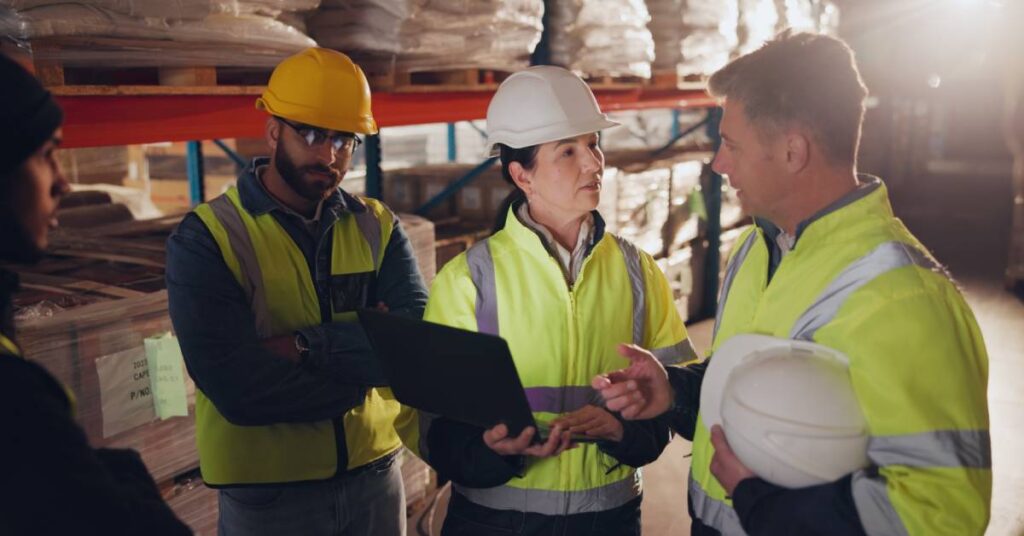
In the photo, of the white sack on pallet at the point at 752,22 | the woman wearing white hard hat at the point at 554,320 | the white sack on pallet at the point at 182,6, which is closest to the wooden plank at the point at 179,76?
the white sack on pallet at the point at 182,6

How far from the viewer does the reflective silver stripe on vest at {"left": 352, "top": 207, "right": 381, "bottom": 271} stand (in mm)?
2807

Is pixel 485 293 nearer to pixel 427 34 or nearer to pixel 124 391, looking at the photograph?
pixel 124 391

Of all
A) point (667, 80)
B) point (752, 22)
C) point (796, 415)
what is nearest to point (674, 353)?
point (796, 415)

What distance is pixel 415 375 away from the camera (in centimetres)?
200

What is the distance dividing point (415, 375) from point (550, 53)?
343cm

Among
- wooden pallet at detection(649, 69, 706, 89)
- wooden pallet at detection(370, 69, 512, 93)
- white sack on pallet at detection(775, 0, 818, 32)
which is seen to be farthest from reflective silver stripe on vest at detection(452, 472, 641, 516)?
white sack on pallet at detection(775, 0, 818, 32)

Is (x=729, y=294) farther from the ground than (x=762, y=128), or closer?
closer

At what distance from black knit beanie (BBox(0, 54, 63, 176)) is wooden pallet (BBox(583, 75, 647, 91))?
4133 mm

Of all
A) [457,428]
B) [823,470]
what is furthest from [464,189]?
[823,470]

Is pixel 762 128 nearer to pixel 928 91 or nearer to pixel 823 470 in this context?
pixel 823 470

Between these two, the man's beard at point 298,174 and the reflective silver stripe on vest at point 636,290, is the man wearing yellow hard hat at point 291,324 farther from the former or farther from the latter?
the reflective silver stripe on vest at point 636,290

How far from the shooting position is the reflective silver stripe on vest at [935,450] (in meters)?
1.55

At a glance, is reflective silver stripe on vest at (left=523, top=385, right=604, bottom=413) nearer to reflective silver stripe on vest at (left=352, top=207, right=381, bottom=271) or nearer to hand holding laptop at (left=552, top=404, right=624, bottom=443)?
hand holding laptop at (left=552, top=404, right=624, bottom=443)

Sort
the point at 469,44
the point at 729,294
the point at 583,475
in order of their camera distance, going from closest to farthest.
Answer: the point at 729,294
the point at 583,475
the point at 469,44
